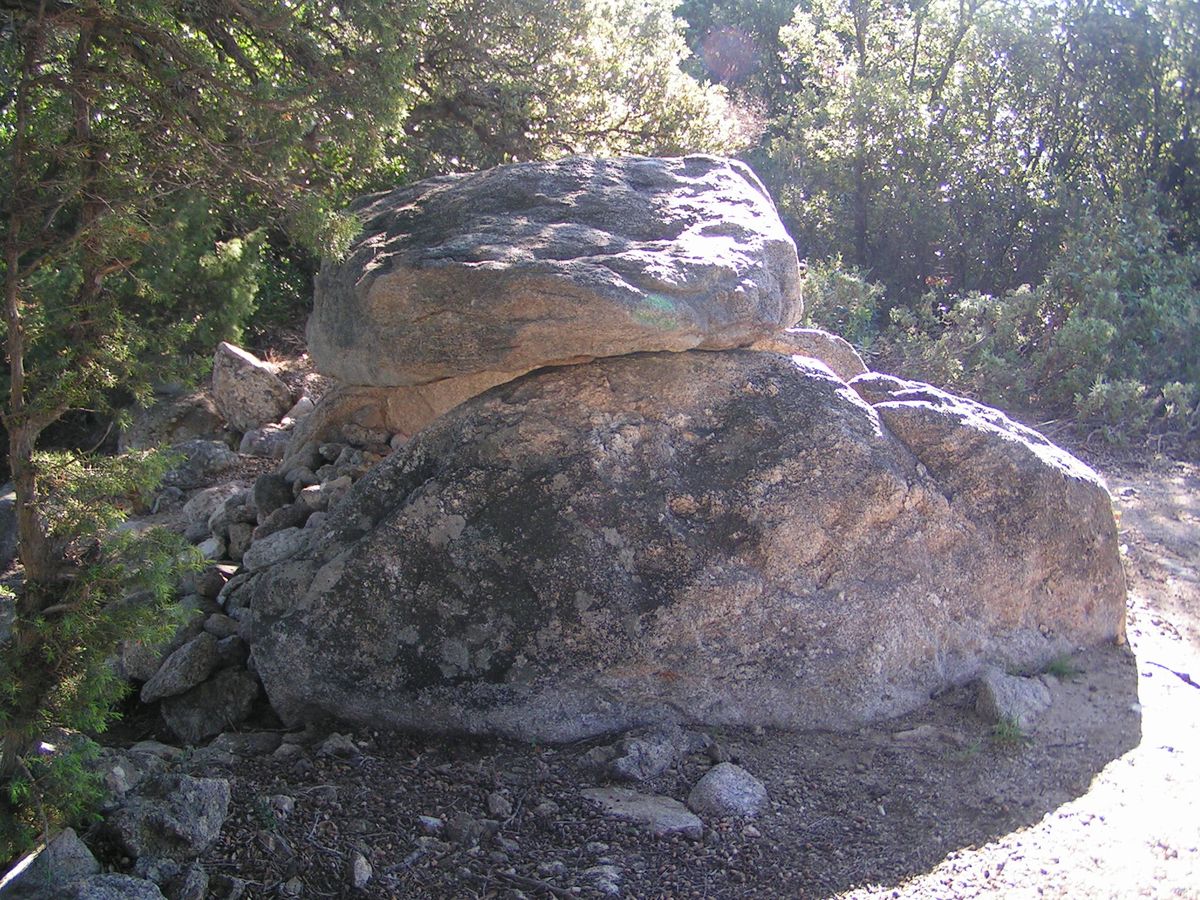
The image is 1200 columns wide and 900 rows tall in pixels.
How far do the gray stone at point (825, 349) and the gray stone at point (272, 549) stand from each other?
2163mm

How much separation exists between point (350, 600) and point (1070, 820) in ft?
7.48

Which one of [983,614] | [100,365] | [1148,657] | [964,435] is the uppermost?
[100,365]

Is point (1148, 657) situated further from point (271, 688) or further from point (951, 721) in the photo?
point (271, 688)

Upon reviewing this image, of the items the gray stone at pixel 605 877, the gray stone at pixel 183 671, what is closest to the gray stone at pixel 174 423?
the gray stone at pixel 183 671

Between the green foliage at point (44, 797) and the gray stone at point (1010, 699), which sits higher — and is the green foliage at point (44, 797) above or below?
above

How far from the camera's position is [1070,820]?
319 centimetres

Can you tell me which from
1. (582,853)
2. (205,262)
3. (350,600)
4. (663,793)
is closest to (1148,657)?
(663,793)

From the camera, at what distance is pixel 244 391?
20.2ft

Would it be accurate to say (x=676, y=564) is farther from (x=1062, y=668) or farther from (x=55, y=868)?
(x=55, y=868)

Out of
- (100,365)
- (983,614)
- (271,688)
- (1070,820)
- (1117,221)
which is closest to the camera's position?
(100,365)

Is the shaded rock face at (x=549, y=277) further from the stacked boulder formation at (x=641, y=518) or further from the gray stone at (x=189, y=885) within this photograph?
the gray stone at (x=189, y=885)

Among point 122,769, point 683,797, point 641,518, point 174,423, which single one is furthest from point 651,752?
point 174,423

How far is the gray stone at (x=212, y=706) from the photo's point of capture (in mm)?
3648

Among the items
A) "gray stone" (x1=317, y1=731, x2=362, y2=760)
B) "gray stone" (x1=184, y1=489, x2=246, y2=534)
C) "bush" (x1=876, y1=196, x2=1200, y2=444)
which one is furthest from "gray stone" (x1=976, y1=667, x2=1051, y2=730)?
"bush" (x1=876, y1=196, x2=1200, y2=444)
